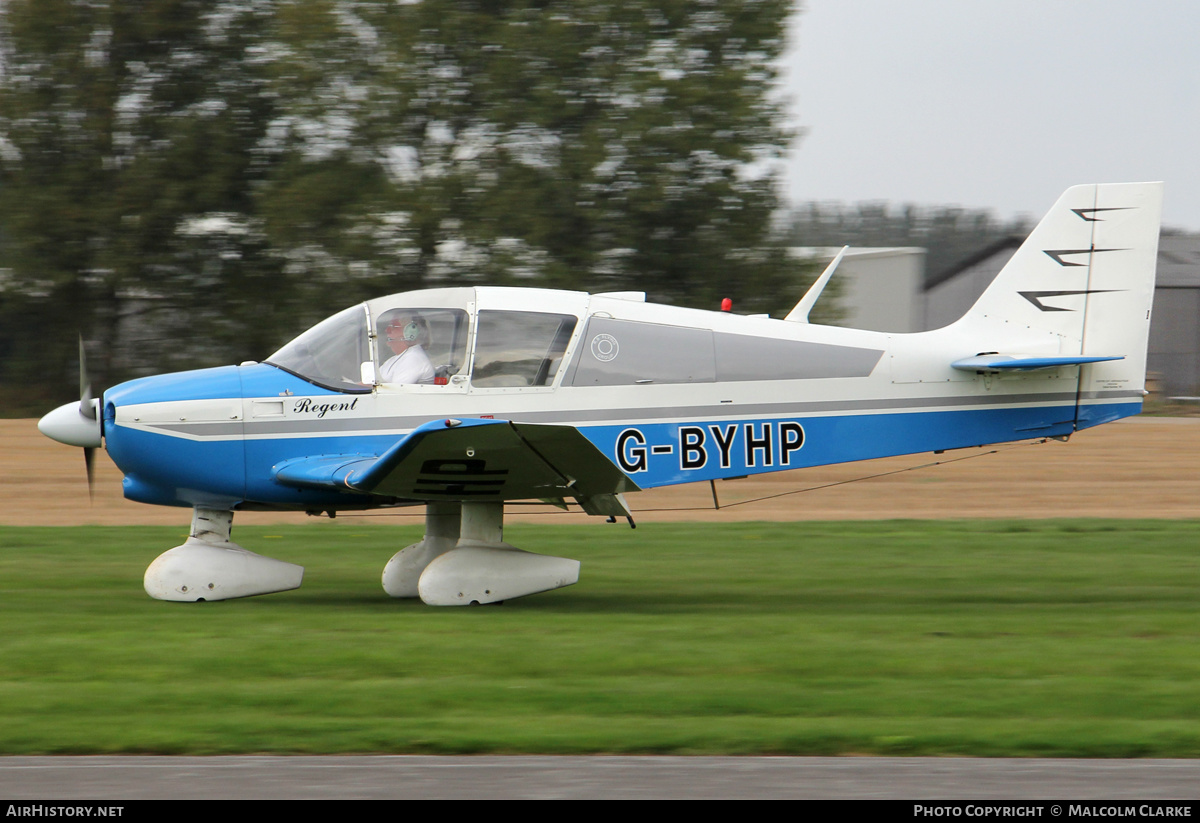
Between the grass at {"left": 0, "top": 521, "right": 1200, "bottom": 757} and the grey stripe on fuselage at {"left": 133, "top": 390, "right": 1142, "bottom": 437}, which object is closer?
the grass at {"left": 0, "top": 521, "right": 1200, "bottom": 757}

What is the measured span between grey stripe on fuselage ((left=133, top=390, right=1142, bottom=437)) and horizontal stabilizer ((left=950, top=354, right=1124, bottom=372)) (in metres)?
0.22

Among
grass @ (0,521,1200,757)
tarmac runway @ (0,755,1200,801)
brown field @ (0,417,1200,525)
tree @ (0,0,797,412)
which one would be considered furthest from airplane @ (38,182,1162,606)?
tree @ (0,0,797,412)

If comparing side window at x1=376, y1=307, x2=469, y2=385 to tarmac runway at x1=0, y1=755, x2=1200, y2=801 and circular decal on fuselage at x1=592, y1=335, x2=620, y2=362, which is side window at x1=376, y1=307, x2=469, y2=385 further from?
tarmac runway at x1=0, y1=755, x2=1200, y2=801

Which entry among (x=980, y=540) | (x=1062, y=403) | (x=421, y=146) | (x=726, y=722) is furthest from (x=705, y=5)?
(x=726, y=722)

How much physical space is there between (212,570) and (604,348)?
299cm

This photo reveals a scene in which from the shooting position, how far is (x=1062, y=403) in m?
8.27

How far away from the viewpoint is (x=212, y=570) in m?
7.74

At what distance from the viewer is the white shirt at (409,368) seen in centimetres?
768

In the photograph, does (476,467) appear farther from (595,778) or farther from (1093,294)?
(1093,294)

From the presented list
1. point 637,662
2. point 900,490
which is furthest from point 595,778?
point 900,490

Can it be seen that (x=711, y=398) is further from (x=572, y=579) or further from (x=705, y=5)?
(x=705, y=5)

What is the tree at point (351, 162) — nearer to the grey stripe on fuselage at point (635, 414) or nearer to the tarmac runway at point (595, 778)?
the grey stripe on fuselage at point (635, 414)

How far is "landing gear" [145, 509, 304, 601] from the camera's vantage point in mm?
7703

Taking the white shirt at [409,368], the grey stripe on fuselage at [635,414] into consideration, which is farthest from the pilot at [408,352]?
the grey stripe on fuselage at [635,414]
